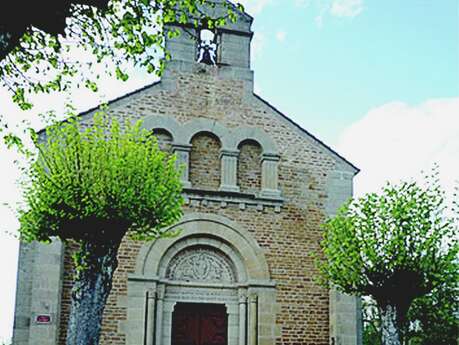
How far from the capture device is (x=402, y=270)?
13.6 metres

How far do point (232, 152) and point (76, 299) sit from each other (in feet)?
21.7

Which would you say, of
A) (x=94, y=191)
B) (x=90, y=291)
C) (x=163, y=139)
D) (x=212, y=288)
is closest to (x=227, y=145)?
(x=163, y=139)

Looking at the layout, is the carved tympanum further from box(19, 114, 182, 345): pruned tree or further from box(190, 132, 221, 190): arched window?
box(19, 114, 182, 345): pruned tree

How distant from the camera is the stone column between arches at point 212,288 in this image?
15570 millimetres

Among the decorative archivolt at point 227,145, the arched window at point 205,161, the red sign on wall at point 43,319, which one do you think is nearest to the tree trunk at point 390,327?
the decorative archivolt at point 227,145

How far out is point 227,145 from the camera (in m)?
17.1

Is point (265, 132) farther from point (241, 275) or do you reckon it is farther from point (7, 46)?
point (7, 46)

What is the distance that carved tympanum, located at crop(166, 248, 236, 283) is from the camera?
1641cm

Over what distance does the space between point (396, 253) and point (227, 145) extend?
551 centimetres

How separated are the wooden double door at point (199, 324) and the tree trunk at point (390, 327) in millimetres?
4311

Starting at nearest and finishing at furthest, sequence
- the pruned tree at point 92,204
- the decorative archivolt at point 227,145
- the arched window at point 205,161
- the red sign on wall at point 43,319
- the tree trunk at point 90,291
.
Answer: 1. the tree trunk at point 90,291
2. the pruned tree at point 92,204
3. the red sign on wall at point 43,319
4. the decorative archivolt at point 227,145
5. the arched window at point 205,161

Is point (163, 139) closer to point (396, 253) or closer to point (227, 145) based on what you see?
point (227, 145)

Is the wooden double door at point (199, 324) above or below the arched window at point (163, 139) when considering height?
below

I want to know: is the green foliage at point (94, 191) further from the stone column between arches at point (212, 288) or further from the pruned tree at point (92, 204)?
the stone column between arches at point (212, 288)
